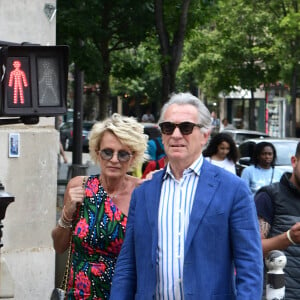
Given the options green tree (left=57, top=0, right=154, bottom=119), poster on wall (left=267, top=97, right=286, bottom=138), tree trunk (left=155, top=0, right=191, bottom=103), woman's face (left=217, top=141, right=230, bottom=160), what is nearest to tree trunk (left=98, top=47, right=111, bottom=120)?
green tree (left=57, top=0, right=154, bottom=119)

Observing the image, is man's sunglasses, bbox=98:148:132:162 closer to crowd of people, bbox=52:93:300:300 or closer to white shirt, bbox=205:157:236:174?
crowd of people, bbox=52:93:300:300

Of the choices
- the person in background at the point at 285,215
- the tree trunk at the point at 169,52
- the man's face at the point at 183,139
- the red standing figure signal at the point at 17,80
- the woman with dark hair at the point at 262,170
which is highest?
the tree trunk at the point at 169,52

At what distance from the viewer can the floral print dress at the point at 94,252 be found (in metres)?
4.91

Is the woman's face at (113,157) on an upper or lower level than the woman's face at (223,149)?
upper

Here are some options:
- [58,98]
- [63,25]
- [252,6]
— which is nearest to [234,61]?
[252,6]

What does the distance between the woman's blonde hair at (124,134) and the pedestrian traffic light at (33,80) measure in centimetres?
25

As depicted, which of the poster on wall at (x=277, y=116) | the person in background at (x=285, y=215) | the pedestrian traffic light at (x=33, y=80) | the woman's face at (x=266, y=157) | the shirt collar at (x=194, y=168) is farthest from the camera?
the poster on wall at (x=277, y=116)

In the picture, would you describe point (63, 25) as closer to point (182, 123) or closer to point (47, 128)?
point (47, 128)

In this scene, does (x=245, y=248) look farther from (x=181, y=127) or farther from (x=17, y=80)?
Answer: (x=17, y=80)

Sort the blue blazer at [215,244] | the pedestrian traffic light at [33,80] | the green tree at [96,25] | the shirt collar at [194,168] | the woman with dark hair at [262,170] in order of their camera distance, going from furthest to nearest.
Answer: the green tree at [96,25] → the woman with dark hair at [262,170] → the pedestrian traffic light at [33,80] → the shirt collar at [194,168] → the blue blazer at [215,244]

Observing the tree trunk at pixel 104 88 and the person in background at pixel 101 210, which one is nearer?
the person in background at pixel 101 210

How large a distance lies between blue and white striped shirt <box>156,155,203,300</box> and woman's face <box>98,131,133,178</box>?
42.9 inches

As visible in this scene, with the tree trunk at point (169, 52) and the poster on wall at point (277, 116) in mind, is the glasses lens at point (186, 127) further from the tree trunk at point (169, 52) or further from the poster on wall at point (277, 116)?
the poster on wall at point (277, 116)

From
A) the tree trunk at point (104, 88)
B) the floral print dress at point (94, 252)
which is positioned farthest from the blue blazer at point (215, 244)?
the tree trunk at point (104, 88)
